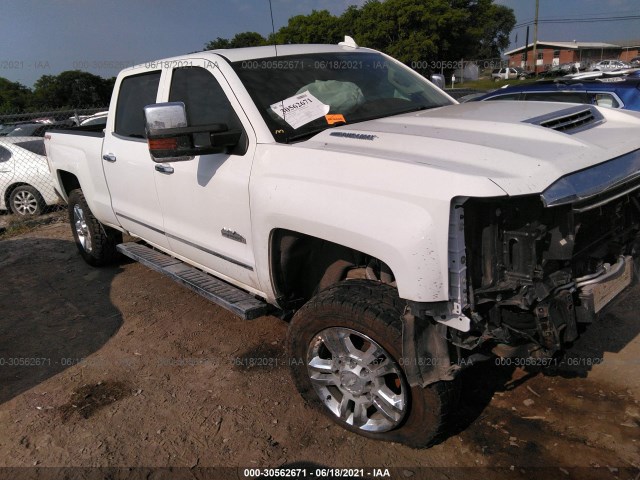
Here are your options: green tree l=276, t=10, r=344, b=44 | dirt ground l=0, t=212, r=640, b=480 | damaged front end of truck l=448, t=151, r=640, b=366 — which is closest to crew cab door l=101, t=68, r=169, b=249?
dirt ground l=0, t=212, r=640, b=480

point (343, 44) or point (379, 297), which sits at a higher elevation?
point (343, 44)

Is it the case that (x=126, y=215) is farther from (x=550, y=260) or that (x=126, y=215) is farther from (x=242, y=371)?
(x=550, y=260)

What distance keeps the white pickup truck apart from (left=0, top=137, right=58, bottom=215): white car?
5.82m

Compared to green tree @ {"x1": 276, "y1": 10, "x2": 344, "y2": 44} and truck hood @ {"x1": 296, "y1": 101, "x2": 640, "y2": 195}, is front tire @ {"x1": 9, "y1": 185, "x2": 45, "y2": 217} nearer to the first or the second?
truck hood @ {"x1": 296, "y1": 101, "x2": 640, "y2": 195}

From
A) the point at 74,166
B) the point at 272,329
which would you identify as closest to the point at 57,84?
the point at 74,166

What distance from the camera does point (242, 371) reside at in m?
3.68

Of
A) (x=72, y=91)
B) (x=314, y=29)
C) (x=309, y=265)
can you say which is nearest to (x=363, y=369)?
(x=309, y=265)

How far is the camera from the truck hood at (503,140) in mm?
Answer: 2246

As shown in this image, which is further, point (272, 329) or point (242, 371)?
point (272, 329)

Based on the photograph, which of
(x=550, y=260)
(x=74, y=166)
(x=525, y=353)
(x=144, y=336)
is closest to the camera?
(x=550, y=260)

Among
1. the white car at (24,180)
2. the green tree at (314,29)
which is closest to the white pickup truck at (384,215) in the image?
the white car at (24,180)

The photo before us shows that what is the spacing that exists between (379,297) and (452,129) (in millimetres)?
976

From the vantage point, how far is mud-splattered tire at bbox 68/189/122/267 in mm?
5594

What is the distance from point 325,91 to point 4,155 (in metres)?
7.74
